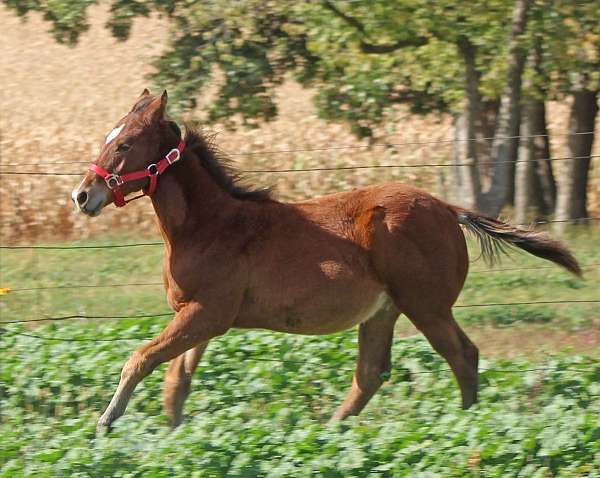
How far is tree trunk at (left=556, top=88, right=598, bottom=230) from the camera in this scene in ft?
44.5

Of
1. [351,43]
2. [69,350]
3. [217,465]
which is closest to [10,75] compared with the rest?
[351,43]

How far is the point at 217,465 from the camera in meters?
5.73

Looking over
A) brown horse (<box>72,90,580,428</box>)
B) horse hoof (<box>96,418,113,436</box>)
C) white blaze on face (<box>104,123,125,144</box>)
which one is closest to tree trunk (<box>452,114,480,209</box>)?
brown horse (<box>72,90,580,428</box>)

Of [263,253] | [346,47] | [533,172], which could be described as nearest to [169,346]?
[263,253]

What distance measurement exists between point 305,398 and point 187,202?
159cm

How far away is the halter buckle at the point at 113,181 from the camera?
22.5 ft

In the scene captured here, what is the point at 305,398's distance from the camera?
305 inches

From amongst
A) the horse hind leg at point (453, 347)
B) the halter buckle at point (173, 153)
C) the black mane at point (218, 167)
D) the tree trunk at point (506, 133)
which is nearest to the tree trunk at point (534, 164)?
the tree trunk at point (506, 133)

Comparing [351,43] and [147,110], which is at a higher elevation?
[147,110]

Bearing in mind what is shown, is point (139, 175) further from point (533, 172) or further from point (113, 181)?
point (533, 172)

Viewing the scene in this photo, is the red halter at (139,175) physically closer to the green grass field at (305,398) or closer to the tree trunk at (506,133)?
the green grass field at (305,398)

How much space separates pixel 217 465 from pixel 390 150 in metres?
10.6

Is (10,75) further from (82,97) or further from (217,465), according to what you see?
(217,465)

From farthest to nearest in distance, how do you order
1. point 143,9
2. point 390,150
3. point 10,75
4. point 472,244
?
point 10,75 → point 390,150 → point 143,9 → point 472,244
